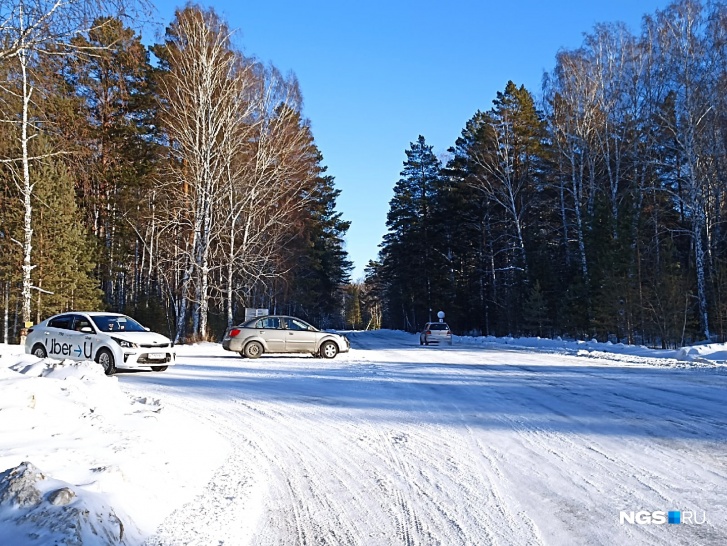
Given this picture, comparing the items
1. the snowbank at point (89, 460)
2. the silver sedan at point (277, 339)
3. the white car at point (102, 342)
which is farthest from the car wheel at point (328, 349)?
the snowbank at point (89, 460)

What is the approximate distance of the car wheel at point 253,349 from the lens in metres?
20.2

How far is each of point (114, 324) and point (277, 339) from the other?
630 cm

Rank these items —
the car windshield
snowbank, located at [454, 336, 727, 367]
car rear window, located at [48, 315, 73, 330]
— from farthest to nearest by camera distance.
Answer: snowbank, located at [454, 336, 727, 367]
car rear window, located at [48, 315, 73, 330]
the car windshield

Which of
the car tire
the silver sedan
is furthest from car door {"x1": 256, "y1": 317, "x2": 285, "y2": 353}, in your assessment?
the car tire

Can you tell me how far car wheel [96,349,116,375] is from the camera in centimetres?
1454

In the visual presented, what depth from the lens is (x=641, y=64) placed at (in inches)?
1310

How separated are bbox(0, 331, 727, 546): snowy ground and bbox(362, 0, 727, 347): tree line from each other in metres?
16.2

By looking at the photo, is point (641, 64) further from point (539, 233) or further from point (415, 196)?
point (415, 196)

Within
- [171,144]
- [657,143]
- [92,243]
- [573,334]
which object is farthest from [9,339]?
[657,143]

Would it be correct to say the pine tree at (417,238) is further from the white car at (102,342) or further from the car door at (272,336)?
the white car at (102,342)

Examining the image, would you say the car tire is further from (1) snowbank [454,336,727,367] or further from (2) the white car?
(1) snowbank [454,336,727,367]

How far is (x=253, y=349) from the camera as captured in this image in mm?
20219

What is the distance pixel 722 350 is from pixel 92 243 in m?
30.5

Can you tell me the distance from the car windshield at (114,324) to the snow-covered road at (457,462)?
3.04 meters
